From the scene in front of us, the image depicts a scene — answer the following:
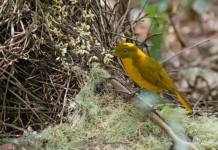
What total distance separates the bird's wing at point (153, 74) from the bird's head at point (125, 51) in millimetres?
91

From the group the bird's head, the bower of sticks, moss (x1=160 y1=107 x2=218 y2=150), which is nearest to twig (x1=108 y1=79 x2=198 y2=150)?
the bower of sticks

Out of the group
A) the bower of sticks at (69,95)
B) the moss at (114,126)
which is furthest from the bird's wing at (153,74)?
the moss at (114,126)

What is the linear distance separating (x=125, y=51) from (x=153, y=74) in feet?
0.90

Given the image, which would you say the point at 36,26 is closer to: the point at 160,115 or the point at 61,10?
the point at 61,10

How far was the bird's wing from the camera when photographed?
3.00 meters

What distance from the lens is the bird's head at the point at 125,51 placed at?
→ 2.95 m

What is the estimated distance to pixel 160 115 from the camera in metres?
2.80

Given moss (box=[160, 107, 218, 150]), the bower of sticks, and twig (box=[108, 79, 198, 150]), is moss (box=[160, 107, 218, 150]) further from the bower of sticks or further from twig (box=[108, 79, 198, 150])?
twig (box=[108, 79, 198, 150])

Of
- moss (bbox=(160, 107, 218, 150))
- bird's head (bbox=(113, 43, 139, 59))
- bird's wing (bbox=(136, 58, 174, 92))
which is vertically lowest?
moss (bbox=(160, 107, 218, 150))

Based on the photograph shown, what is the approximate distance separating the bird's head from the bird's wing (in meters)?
0.09

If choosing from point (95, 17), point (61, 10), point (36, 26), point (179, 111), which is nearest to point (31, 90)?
point (36, 26)

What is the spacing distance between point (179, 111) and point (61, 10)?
44.3 inches

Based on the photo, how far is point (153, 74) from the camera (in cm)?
302

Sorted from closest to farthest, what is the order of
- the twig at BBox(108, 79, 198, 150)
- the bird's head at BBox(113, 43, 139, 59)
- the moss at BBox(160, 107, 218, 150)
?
the twig at BBox(108, 79, 198, 150)
the moss at BBox(160, 107, 218, 150)
the bird's head at BBox(113, 43, 139, 59)
